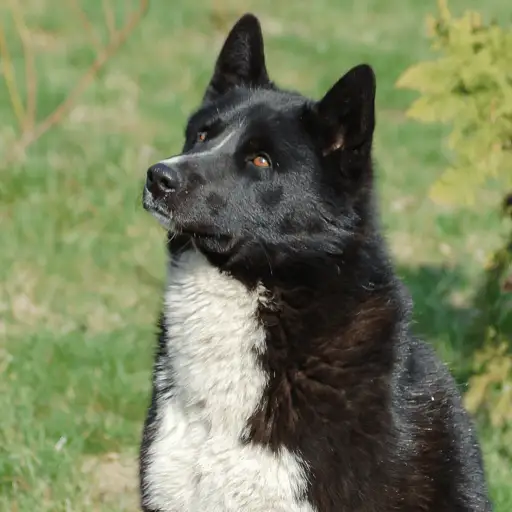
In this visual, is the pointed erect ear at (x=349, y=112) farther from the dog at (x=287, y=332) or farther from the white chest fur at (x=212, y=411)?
the white chest fur at (x=212, y=411)

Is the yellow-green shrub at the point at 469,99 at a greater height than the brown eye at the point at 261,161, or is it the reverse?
the yellow-green shrub at the point at 469,99

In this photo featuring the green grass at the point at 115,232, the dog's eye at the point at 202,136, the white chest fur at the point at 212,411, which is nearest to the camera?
the white chest fur at the point at 212,411

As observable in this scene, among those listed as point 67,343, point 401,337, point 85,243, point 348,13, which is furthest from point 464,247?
point 348,13

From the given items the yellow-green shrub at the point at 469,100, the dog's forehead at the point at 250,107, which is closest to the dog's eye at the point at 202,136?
the dog's forehead at the point at 250,107

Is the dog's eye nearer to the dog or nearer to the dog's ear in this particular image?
the dog

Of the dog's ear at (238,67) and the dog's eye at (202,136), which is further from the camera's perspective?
the dog's ear at (238,67)

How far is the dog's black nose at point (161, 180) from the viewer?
3.34m

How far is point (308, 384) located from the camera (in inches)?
132

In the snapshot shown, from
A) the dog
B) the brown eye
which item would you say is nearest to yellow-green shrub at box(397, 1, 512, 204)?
the dog

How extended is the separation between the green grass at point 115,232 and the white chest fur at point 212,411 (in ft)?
2.32

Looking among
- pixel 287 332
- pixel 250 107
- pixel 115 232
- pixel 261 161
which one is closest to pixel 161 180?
pixel 261 161

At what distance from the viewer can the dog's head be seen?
340 centimetres

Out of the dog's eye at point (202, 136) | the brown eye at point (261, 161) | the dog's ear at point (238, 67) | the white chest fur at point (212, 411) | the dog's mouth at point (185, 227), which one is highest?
the dog's ear at point (238, 67)

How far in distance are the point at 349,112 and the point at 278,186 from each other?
13.8 inches
